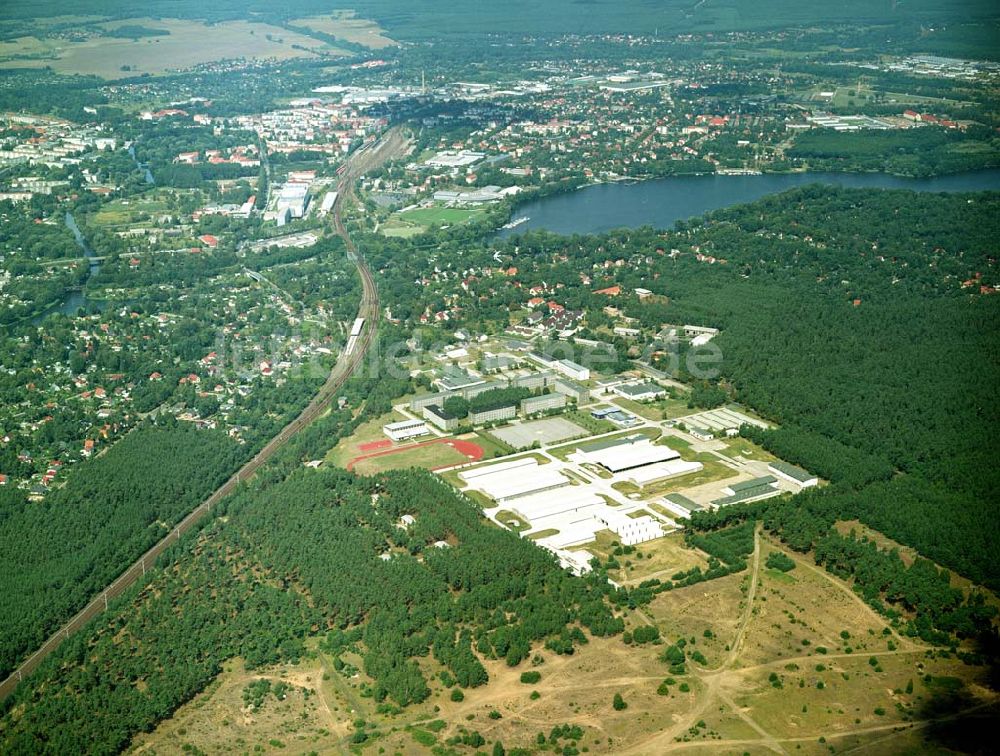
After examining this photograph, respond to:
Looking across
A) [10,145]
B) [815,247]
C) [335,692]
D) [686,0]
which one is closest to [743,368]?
[815,247]

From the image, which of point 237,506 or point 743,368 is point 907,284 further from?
point 237,506

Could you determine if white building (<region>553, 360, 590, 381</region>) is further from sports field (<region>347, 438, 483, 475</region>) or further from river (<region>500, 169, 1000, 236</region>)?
river (<region>500, 169, 1000, 236</region>)

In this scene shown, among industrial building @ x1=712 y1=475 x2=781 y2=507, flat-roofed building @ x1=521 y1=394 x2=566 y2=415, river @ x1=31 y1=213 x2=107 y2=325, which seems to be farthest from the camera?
river @ x1=31 y1=213 x2=107 y2=325

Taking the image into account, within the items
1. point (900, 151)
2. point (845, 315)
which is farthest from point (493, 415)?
point (900, 151)

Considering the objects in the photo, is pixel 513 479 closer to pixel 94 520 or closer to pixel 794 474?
pixel 794 474

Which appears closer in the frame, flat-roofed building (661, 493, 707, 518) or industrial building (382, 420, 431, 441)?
flat-roofed building (661, 493, 707, 518)

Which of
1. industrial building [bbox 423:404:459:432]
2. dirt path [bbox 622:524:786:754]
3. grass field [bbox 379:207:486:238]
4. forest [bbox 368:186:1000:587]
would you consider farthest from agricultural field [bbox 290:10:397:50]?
dirt path [bbox 622:524:786:754]

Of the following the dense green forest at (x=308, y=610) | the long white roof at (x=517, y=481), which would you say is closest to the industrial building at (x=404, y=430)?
the long white roof at (x=517, y=481)

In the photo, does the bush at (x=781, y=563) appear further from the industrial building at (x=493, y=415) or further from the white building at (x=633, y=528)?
the industrial building at (x=493, y=415)
